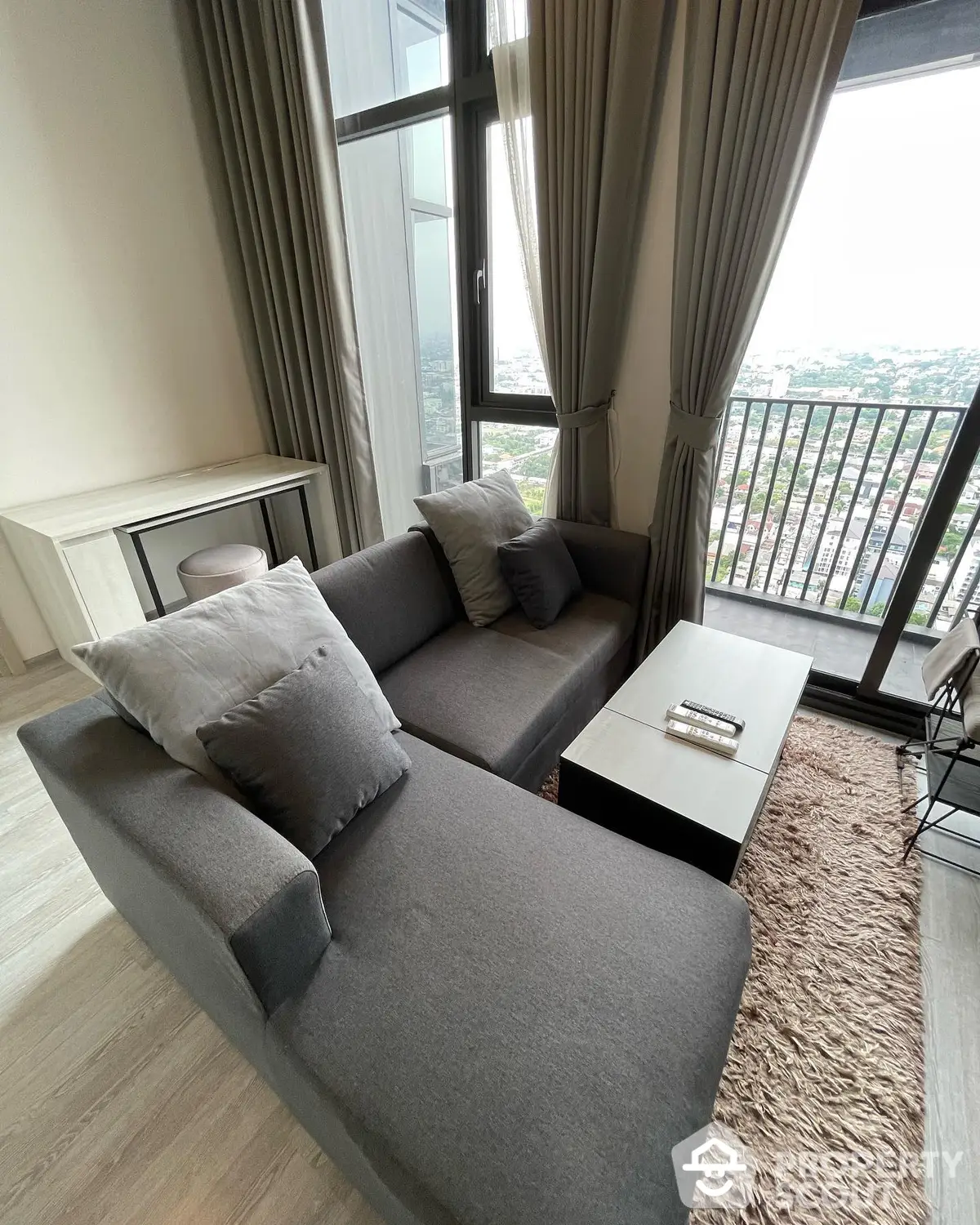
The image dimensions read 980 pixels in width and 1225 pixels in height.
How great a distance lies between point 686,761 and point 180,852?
42.7 inches

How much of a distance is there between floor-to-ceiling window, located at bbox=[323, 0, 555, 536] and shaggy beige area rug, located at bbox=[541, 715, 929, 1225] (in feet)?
6.02

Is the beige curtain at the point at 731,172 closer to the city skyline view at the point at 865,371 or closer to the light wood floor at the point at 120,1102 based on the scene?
the city skyline view at the point at 865,371

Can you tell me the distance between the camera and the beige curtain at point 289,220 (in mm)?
2135

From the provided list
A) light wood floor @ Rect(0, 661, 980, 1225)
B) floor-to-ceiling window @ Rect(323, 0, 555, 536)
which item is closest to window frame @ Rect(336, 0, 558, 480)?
floor-to-ceiling window @ Rect(323, 0, 555, 536)

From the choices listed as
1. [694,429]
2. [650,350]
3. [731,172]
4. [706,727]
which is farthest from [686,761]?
[731,172]

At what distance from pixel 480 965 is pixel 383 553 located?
1.25m

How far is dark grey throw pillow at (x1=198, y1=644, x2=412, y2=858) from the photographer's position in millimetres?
1028

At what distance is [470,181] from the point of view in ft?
7.45

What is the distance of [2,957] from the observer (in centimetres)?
133

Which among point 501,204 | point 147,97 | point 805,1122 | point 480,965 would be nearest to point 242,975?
point 480,965

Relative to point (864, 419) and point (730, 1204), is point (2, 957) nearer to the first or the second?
point (730, 1204)

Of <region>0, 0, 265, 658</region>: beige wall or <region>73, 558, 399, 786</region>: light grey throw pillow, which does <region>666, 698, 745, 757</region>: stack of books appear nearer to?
<region>73, 558, 399, 786</region>: light grey throw pillow

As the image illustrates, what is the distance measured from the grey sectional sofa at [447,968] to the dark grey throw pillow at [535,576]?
2.41ft

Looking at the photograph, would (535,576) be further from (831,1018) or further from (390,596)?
(831,1018)
